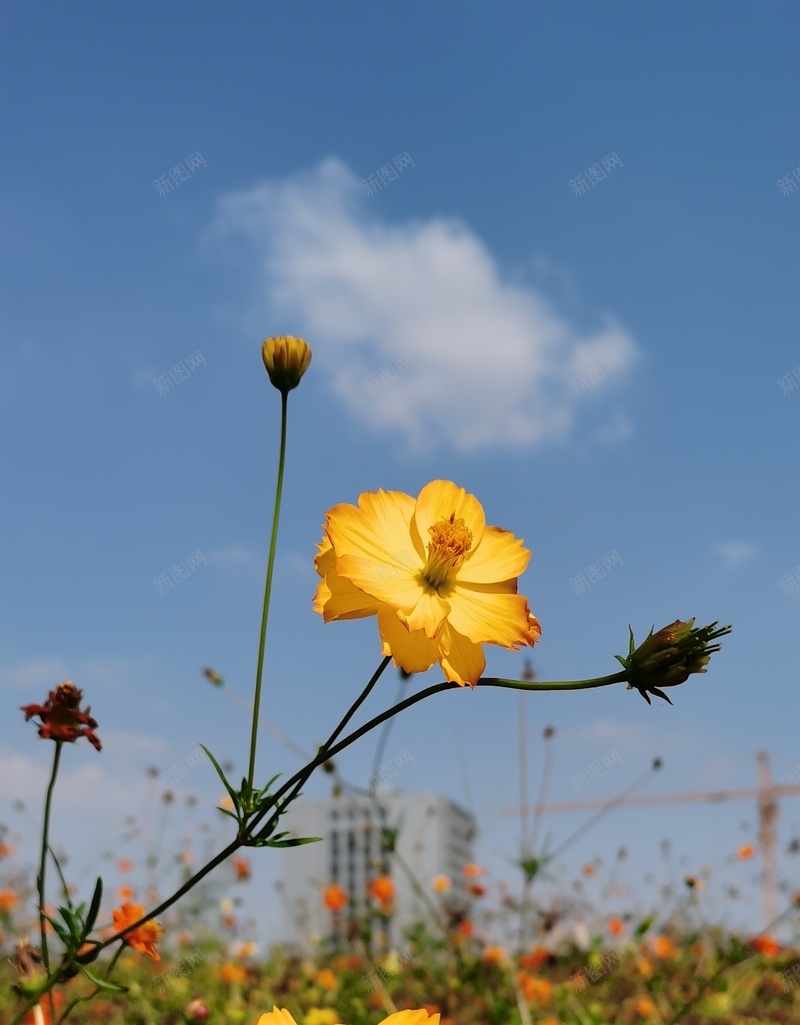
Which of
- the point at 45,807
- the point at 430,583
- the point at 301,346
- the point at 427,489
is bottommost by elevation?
the point at 45,807

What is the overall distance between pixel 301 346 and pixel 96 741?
1.74 ft

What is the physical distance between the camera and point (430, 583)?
1134 mm

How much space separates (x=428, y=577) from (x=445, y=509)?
9cm

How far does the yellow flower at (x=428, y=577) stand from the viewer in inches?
40.7

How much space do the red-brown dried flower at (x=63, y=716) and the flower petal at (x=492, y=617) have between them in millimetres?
472

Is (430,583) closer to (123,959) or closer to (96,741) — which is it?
(96,741)

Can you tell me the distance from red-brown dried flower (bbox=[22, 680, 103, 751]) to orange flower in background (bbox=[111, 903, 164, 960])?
261 millimetres

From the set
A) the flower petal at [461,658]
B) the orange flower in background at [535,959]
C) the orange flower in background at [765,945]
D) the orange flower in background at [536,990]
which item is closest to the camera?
the flower petal at [461,658]

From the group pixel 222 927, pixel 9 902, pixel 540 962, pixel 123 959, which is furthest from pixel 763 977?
pixel 9 902

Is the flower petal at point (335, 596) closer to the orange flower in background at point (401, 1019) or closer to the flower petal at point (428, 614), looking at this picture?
the flower petal at point (428, 614)

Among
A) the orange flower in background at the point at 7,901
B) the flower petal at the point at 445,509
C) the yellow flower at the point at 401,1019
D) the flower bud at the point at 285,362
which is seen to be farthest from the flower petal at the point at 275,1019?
the orange flower in background at the point at 7,901

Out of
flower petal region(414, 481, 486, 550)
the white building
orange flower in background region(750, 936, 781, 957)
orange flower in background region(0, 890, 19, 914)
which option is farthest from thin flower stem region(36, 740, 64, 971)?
the white building

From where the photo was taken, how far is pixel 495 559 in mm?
1165

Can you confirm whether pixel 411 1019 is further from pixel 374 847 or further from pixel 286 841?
pixel 374 847
